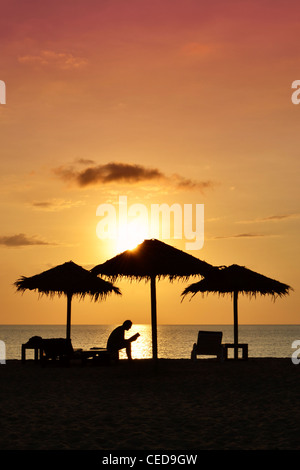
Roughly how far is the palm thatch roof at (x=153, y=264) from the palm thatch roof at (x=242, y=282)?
11.6 ft

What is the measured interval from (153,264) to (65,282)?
3933 millimetres

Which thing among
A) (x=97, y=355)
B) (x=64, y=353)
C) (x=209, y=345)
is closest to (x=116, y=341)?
(x=97, y=355)

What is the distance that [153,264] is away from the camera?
1533cm

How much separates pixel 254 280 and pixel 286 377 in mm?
5827

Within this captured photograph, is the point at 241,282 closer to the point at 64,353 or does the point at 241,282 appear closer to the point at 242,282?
the point at 242,282

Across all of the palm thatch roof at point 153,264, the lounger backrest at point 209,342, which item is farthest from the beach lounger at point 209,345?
the palm thatch roof at point 153,264

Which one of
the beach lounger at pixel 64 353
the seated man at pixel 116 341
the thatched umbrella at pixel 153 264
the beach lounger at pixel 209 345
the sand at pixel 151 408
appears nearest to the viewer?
the sand at pixel 151 408

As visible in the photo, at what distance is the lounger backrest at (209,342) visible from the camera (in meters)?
17.9

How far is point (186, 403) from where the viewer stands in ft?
33.6

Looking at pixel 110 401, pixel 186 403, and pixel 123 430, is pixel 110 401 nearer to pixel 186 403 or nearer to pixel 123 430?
pixel 186 403

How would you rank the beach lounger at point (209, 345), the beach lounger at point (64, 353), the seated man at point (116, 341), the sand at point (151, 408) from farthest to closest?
1. the beach lounger at point (209, 345)
2. the seated man at point (116, 341)
3. the beach lounger at point (64, 353)
4. the sand at point (151, 408)

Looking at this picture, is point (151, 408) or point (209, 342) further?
point (209, 342)

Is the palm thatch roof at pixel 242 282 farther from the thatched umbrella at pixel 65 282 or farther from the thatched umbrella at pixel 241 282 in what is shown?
the thatched umbrella at pixel 65 282
